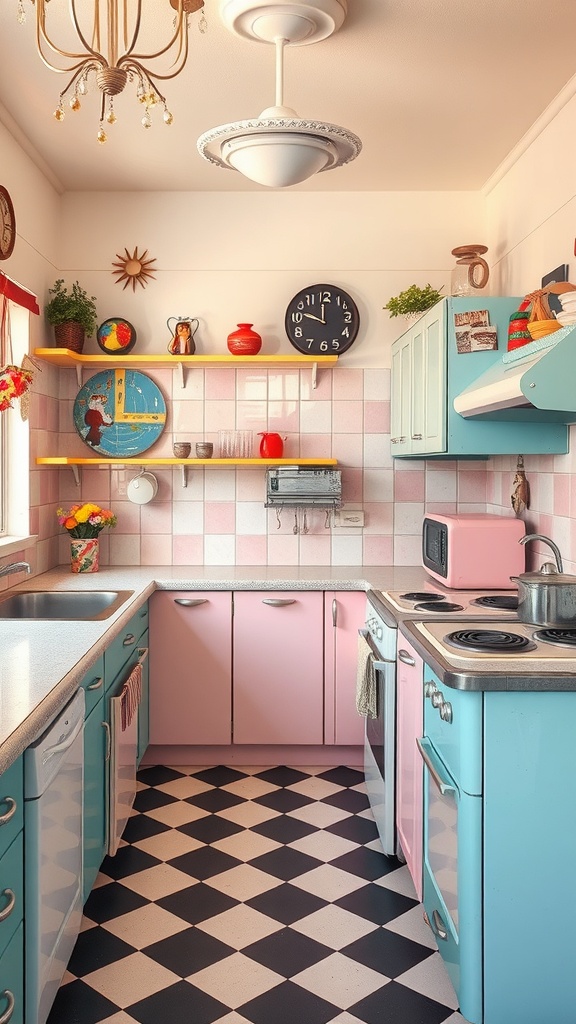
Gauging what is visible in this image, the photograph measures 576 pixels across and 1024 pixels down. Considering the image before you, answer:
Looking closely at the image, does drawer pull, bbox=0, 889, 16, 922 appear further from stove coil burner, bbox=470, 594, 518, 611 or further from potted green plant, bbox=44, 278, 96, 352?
potted green plant, bbox=44, 278, 96, 352

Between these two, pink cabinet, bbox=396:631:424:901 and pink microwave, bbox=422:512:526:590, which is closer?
pink cabinet, bbox=396:631:424:901

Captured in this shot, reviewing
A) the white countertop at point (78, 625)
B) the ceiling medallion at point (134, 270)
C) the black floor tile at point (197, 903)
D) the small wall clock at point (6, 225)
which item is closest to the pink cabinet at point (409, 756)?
the black floor tile at point (197, 903)

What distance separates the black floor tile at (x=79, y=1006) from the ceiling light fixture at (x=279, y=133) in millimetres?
2179

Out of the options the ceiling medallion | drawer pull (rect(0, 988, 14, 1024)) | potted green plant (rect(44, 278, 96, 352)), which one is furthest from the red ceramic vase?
drawer pull (rect(0, 988, 14, 1024))

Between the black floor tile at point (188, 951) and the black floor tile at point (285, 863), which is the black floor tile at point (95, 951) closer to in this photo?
the black floor tile at point (188, 951)

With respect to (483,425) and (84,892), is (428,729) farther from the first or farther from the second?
(483,425)

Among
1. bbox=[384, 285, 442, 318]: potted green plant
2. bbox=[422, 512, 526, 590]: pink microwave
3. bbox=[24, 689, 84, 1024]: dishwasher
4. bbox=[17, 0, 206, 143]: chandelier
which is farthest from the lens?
bbox=[384, 285, 442, 318]: potted green plant

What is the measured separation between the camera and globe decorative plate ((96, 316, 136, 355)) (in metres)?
4.07

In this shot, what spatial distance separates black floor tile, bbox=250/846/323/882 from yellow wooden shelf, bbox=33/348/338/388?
2.09m

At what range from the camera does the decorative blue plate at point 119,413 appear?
13.6 feet

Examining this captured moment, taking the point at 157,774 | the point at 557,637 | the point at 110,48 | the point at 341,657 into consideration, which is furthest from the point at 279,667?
the point at 110,48

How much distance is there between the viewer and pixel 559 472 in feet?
10.2

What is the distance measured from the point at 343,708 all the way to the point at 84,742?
5.47 feet

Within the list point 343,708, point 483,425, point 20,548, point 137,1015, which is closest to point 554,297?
point 483,425
